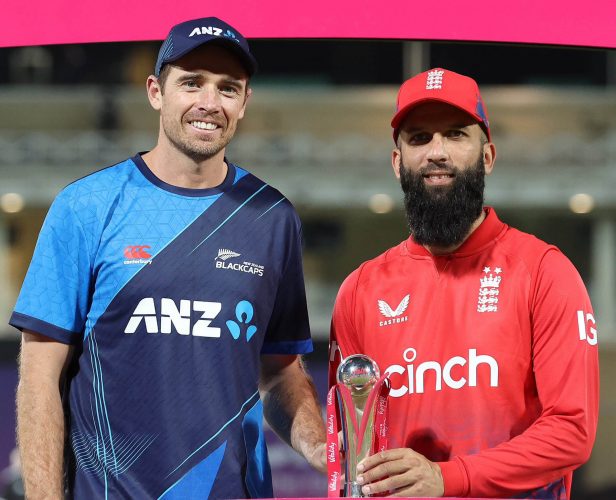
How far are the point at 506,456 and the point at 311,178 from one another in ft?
61.9

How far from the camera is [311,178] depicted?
2119cm

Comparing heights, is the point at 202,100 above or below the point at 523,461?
above

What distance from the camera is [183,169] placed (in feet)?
8.48

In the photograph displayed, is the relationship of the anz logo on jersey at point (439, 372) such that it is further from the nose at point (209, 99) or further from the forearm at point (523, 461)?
the nose at point (209, 99)

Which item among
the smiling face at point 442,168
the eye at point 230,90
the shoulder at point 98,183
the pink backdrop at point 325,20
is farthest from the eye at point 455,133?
the shoulder at point 98,183

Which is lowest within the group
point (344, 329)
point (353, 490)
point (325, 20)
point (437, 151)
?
point (353, 490)

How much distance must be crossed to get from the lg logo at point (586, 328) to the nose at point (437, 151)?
1.42 ft

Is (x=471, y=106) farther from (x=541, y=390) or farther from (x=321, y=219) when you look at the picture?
(x=321, y=219)

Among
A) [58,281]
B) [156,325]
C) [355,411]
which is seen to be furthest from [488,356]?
[58,281]

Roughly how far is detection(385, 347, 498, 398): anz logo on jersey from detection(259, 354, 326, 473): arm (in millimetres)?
201

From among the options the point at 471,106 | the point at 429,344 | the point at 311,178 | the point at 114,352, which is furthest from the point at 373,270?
the point at 311,178

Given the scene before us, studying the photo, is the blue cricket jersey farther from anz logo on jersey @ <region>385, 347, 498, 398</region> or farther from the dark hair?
anz logo on jersey @ <region>385, 347, 498, 398</region>

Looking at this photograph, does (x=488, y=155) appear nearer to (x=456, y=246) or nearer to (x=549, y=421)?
(x=456, y=246)

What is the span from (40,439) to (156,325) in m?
0.32
